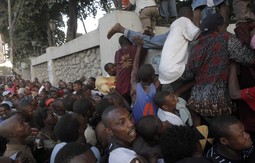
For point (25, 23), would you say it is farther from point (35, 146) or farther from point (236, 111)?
point (236, 111)

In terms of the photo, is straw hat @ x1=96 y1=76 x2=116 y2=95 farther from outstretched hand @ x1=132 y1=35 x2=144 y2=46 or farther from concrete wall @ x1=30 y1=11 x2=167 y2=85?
outstretched hand @ x1=132 y1=35 x2=144 y2=46

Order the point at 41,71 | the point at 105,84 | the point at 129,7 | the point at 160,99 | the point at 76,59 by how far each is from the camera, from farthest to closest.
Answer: the point at 41,71 < the point at 76,59 < the point at 129,7 < the point at 105,84 < the point at 160,99

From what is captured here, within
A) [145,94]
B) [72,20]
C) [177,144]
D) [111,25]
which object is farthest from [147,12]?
[72,20]

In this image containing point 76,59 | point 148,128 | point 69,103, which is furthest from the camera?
point 76,59

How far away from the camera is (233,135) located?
2053mm

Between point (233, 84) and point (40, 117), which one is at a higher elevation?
point (233, 84)

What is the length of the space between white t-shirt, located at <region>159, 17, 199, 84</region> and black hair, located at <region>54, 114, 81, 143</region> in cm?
109

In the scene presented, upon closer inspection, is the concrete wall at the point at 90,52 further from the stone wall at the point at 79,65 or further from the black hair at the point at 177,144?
the black hair at the point at 177,144

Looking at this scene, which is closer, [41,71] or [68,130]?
→ [68,130]

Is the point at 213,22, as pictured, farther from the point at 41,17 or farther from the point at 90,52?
the point at 41,17

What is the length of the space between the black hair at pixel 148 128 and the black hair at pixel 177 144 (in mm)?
161

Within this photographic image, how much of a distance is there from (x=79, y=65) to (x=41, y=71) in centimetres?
643

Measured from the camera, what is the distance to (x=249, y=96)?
7.49ft

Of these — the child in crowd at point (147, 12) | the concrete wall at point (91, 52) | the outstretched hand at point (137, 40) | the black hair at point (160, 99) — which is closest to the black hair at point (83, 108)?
the black hair at point (160, 99)
